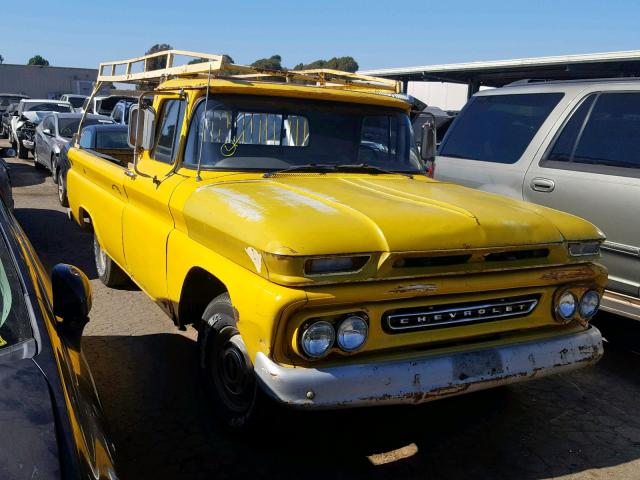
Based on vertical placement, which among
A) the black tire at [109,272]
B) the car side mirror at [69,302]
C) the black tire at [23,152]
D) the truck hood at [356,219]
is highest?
the truck hood at [356,219]

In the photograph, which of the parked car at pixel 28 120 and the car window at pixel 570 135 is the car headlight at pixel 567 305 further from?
the parked car at pixel 28 120

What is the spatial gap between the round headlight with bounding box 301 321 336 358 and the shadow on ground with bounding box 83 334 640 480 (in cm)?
57

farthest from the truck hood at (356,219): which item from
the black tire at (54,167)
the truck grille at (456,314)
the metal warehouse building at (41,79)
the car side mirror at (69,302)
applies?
the metal warehouse building at (41,79)

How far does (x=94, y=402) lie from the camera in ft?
8.25

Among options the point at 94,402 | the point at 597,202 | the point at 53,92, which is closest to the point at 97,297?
the point at 94,402

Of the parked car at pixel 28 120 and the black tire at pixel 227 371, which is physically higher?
the parked car at pixel 28 120

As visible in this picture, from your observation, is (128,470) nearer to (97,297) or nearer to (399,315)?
(399,315)

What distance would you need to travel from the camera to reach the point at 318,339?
278 centimetres

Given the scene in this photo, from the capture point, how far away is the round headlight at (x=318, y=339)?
109 inches

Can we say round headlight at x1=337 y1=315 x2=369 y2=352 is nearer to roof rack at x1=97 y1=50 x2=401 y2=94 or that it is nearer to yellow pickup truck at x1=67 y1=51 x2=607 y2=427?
yellow pickup truck at x1=67 y1=51 x2=607 y2=427

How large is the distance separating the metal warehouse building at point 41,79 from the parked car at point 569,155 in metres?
41.8

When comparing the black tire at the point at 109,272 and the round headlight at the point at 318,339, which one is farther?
the black tire at the point at 109,272

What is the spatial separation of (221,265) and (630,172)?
325 centimetres

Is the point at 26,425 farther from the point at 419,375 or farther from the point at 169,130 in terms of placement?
the point at 169,130
